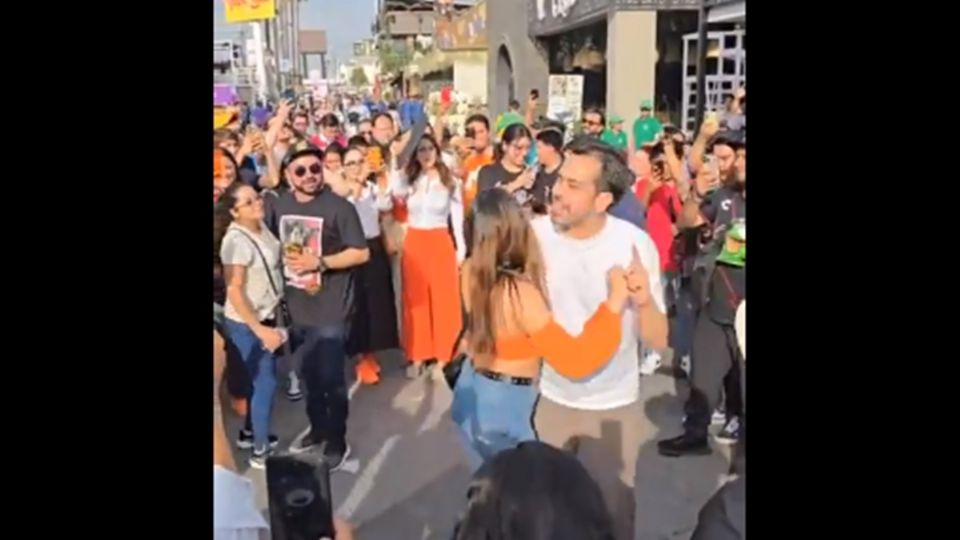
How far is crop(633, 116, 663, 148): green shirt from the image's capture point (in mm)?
2684

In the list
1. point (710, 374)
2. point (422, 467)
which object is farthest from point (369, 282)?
point (710, 374)

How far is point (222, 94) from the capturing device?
8.55 ft

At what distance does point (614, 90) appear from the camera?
8.91ft

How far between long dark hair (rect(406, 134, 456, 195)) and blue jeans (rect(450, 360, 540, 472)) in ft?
1.42

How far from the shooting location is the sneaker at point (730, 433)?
2762 millimetres

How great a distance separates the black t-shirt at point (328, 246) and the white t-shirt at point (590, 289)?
1.45ft

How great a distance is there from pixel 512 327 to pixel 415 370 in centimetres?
26

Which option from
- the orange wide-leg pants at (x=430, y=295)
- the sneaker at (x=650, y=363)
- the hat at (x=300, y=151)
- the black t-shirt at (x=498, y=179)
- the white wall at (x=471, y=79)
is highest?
the white wall at (x=471, y=79)

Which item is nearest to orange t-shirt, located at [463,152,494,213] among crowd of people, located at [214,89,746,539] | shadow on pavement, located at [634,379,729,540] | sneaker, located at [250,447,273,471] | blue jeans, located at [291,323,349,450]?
crowd of people, located at [214,89,746,539]

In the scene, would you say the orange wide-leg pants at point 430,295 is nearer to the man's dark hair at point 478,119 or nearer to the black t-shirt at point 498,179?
the black t-shirt at point 498,179

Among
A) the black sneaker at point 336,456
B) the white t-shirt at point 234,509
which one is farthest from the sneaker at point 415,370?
the white t-shirt at point 234,509
